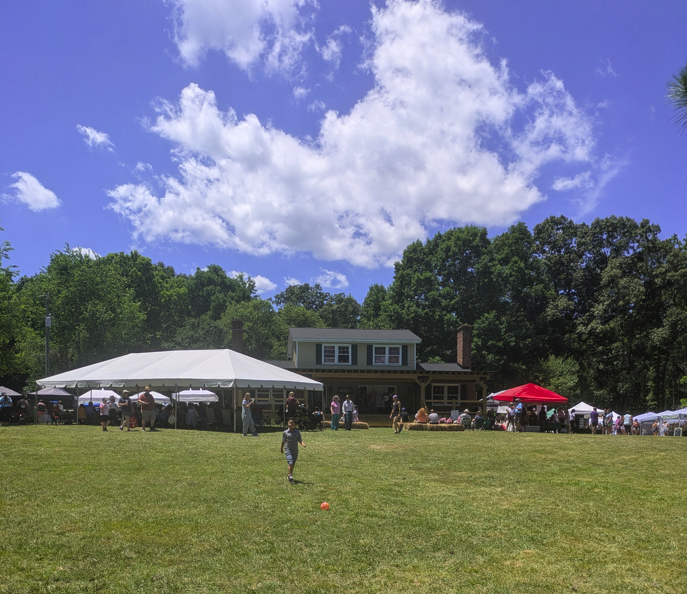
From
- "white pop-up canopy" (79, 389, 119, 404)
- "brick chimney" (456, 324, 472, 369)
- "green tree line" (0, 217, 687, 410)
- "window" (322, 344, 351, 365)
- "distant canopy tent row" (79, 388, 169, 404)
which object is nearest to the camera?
"distant canopy tent row" (79, 388, 169, 404)

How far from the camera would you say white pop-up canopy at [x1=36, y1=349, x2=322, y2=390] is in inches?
899

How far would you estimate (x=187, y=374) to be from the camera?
23141mm

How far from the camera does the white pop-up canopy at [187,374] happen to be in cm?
2283

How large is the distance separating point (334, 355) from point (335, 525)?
2956cm

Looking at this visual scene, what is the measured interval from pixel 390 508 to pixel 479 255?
1742 inches

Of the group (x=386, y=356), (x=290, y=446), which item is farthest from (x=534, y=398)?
(x=290, y=446)

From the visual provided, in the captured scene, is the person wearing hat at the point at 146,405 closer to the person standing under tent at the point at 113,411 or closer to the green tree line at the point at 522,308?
the person standing under tent at the point at 113,411

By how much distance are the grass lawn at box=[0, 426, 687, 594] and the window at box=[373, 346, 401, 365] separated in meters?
23.5

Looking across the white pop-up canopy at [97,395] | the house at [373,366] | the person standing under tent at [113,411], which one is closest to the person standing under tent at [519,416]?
the house at [373,366]

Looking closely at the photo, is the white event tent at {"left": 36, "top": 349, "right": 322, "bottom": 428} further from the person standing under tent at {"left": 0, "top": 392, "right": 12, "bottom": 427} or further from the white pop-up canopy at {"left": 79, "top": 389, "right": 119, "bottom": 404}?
the white pop-up canopy at {"left": 79, "top": 389, "right": 119, "bottom": 404}

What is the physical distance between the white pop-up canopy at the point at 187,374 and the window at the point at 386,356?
453 inches

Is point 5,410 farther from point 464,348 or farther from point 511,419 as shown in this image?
point 464,348

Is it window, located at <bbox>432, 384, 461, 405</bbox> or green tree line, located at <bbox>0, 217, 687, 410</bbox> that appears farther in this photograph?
green tree line, located at <bbox>0, 217, 687, 410</bbox>

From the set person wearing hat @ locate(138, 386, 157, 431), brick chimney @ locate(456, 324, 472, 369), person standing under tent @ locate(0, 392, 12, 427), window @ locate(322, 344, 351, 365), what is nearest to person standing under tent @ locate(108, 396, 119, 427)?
person standing under tent @ locate(0, 392, 12, 427)
